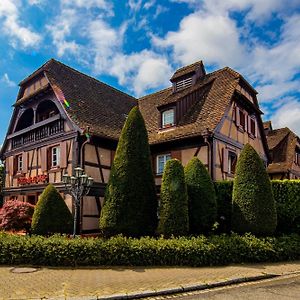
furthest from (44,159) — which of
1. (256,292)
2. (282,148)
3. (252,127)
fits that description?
(282,148)

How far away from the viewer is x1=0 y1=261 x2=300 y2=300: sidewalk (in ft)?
24.6

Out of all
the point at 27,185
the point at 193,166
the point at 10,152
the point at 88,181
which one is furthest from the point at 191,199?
the point at 10,152

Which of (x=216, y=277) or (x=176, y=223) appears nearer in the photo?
(x=216, y=277)

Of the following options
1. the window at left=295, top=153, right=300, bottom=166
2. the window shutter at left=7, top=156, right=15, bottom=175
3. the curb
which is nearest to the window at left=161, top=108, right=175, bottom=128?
the window shutter at left=7, top=156, right=15, bottom=175

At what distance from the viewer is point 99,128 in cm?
1800

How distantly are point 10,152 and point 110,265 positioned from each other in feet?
49.5

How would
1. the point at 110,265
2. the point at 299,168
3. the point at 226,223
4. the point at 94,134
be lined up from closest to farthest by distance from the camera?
the point at 110,265 < the point at 226,223 < the point at 94,134 < the point at 299,168

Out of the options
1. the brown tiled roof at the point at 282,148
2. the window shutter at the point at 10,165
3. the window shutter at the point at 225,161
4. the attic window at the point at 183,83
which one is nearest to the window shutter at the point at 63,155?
the window shutter at the point at 10,165

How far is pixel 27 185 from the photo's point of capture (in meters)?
19.5

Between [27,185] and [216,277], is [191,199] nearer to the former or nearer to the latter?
[216,277]

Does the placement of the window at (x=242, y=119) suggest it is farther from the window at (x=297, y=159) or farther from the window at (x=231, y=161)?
the window at (x=297, y=159)

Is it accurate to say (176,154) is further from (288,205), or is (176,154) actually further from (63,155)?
(288,205)

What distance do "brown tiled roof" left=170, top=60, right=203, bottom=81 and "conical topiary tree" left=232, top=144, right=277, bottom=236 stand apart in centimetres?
979

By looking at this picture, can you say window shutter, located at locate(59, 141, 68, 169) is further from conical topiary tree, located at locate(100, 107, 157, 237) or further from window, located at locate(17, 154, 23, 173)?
window, located at locate(17, 154, 23, 173)
